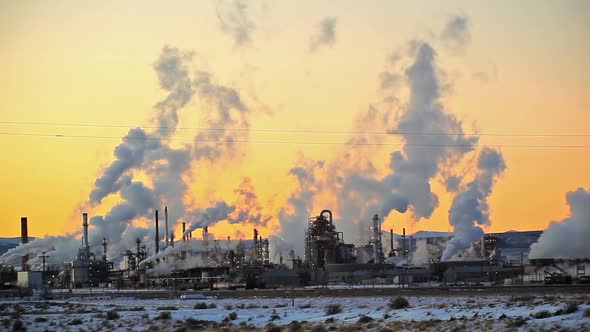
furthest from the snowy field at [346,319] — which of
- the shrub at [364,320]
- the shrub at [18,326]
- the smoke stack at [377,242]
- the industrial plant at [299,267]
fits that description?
the smoke stack at [377,242]

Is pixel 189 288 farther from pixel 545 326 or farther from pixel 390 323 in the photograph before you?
pixel 545 326

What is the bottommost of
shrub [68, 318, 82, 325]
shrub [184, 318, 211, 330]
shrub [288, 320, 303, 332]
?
shrub [184, 318, 211, 330]

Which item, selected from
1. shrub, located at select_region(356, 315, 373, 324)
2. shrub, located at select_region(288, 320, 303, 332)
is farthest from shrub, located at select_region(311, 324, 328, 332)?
shrub, located at select_region(356, 315, 373, 324)

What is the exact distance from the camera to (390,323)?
5041 centimetres

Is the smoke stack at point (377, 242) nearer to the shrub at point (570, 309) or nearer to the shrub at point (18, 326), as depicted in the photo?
the shrub at point (18, 326)

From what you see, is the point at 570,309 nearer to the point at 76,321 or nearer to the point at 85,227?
the point at 76,321

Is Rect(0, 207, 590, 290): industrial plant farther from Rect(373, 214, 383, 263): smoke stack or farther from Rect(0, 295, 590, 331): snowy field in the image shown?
Rect(0, 295, 590, 331): snowy field

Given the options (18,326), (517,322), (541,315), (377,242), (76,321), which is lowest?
(76,321)

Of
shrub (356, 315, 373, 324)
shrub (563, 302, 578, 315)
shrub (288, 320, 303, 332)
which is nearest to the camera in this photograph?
shrub (563, 302, 578, 315)

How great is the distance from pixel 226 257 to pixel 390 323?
121m

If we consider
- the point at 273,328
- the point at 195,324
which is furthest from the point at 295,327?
the point at 195,324

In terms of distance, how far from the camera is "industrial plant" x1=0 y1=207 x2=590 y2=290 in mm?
129250

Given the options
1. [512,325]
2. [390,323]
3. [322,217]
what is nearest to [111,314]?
[390,323]

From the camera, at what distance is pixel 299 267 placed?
146 meters
